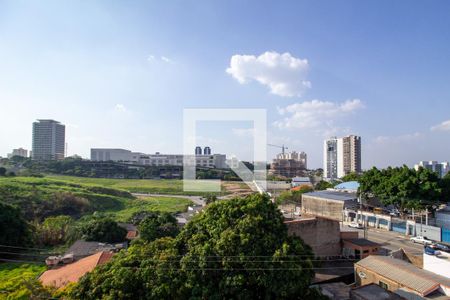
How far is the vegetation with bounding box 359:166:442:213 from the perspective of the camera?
16328 millimetres

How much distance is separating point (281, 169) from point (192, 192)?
26.3 meters

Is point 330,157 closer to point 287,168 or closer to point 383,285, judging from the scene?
point 287,168

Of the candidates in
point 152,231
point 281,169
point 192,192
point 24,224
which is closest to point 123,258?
point 152,231

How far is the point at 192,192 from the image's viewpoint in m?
36.8

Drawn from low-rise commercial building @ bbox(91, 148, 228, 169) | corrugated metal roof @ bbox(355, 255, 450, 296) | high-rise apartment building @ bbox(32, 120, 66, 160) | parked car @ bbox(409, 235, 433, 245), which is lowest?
parked car @ bbox(409, 235, 433, 245)

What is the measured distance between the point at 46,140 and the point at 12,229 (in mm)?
59635

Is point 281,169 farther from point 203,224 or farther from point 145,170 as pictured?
point 203,224

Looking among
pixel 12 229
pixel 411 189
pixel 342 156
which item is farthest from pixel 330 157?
pixel 12 229

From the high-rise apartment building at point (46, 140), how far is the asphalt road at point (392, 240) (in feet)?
224

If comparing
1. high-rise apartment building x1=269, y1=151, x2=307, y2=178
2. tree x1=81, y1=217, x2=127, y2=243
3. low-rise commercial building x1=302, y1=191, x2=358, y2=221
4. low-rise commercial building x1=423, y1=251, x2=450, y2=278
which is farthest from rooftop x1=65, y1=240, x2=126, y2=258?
high-rise apartment building x1=269, y1=151, x2=307, y2=178

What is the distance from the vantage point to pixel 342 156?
6025cm

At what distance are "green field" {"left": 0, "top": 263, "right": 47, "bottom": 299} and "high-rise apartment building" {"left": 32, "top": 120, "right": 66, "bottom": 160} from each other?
60235 mm

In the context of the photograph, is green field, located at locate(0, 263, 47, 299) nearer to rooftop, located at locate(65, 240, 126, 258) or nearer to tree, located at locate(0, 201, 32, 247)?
rooftop, located at locate(65, 240, 126, 258)

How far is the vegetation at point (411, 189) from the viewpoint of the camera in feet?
53.6
